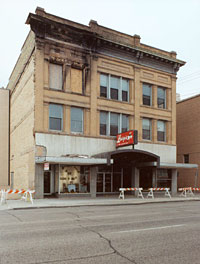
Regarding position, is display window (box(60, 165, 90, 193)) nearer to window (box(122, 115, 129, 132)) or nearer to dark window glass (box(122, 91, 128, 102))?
window (box(122, 115, 129, 132))

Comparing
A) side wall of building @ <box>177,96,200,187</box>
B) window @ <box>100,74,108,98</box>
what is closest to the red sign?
window @ <box>100,74,108,98</box>

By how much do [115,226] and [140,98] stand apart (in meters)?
20.5

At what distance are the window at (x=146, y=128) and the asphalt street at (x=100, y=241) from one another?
1861 centimetres

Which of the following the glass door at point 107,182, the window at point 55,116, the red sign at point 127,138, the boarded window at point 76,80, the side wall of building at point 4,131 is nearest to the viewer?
the red sign at point 127,138

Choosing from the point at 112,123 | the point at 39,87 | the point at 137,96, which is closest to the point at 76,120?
the point at 112,123

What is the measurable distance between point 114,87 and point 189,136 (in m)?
13.9

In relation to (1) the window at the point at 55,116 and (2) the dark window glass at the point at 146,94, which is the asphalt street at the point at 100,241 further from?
(2) the dark window glass at the point at 146,94

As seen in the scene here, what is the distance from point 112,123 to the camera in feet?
91.4

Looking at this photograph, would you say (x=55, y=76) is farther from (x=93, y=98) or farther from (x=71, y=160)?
(x=71, y=160)

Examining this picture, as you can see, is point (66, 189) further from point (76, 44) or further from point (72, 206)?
point (76, 44)

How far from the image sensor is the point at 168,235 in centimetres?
894

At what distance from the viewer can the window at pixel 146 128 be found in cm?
2991

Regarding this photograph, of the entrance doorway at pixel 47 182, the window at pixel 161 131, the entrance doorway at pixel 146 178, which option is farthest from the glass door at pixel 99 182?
the window at pixel 161 131

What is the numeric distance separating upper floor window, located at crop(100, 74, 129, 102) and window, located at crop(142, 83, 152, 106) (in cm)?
207
